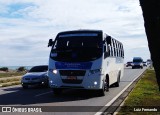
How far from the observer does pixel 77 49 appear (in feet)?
56.0

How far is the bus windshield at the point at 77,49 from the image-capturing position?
16.8 m

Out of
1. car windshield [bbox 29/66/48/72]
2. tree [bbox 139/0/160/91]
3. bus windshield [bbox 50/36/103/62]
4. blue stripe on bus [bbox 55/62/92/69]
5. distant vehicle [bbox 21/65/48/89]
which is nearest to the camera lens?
tree [bbox 139/0/160/91]

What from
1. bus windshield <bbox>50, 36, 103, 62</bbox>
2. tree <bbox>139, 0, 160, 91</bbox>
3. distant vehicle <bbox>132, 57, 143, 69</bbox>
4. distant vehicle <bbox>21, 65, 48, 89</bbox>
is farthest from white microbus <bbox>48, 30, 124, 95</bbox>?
distant vehicle <bbox>132, 57, 143, 69</bbox>

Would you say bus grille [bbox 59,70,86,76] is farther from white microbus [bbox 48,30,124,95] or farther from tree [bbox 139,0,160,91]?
tree [bbox 139,0,160,91]

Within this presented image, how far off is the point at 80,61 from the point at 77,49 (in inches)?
26.0

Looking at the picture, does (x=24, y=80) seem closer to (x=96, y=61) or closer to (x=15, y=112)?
(x=96, y=61)

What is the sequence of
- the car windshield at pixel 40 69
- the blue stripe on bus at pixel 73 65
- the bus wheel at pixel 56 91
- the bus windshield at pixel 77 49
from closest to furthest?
the blue stripe on bus at pixel 73 65 < the bus windshield at pixel 77 49 < the bus wheel at pixel 56 91 < the car windshield at pixel 40 69

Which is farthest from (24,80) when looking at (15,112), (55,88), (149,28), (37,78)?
(149,28)

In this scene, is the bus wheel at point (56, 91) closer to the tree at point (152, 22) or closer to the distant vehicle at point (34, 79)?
the distant vehicle at point (34, 79)

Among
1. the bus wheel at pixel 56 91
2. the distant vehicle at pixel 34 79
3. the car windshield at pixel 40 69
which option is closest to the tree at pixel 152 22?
the bus wheel at pixel 56 91

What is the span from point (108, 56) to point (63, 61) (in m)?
2.68

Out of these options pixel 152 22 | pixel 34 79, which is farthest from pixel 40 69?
pixel 152 22

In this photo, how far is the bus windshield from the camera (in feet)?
55.2

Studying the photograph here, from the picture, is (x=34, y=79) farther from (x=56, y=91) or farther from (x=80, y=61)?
(x=80, y=61)
